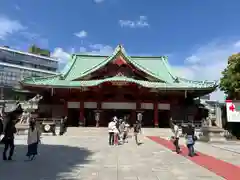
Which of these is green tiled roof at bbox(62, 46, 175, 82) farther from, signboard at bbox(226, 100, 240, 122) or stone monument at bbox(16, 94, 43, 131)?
signboard at bbox(226, 100, 240, 122)

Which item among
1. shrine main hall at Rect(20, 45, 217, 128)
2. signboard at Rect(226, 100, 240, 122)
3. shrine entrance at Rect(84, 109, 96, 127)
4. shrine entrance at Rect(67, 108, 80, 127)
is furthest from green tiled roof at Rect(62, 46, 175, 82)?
signboard at Rect(226, 100, 240, 122)

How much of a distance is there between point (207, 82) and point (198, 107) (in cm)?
465

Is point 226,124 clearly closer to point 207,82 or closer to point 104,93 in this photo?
point 207,82

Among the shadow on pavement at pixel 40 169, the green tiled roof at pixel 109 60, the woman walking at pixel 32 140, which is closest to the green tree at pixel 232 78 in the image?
the green tiled roof at pixel 109 60

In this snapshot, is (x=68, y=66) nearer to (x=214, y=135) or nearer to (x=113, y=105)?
(x=113, y=105)

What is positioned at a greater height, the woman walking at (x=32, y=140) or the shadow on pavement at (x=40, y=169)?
the woman walking at (x=32, y=140)

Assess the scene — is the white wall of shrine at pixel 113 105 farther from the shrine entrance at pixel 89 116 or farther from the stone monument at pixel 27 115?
the stone monument at pixel 27 115

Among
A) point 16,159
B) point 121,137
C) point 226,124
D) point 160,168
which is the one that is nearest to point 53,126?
point 121,137

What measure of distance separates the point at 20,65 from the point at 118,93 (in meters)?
68.5

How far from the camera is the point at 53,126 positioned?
25.2 meters

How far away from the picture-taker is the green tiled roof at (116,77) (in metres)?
30.9

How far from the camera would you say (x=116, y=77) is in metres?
31.2

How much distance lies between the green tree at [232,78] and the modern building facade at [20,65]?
6224cm

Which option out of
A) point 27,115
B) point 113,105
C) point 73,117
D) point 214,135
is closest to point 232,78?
point 214,135
